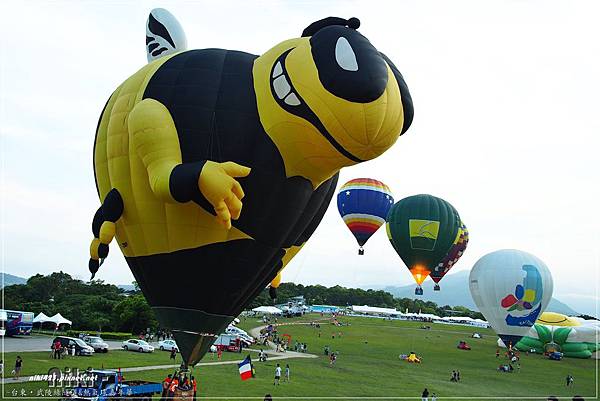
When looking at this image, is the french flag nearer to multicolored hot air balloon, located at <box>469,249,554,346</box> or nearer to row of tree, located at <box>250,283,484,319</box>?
multicolored hot air balloon, located at <box>469,249,554,346</box>

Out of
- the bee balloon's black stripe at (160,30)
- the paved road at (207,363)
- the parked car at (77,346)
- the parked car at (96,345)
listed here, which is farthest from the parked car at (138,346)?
the bee balloon's black stripe at (160,30)

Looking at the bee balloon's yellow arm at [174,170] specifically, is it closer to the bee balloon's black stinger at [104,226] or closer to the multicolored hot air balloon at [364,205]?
the bee balloon's black stinger at [104,226]

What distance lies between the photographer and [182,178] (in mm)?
6555

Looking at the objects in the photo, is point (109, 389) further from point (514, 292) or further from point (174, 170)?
point (514, 292)

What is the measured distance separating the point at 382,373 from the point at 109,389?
41.0ft

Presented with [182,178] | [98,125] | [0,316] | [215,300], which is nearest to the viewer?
[182,178]

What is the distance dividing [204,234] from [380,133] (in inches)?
112

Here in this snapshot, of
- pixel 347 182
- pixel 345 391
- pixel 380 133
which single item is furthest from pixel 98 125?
pixel 347 182

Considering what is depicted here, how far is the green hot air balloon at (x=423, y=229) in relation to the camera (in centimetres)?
2583

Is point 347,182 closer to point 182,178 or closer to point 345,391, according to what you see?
point 345,391

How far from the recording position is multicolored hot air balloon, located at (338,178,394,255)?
27.3 meters

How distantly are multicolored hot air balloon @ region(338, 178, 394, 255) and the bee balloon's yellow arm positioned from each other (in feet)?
66.9

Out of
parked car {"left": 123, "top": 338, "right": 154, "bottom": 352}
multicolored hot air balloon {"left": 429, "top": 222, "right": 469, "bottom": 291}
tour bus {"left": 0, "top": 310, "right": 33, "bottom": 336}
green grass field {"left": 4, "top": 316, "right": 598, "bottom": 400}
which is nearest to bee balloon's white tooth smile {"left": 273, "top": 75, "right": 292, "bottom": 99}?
green grass field {"left": 4, "top": 316, "right": 598, "bottom": 400}

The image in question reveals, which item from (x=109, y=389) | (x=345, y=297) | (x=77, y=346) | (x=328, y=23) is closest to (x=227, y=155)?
(x=328, y=23)
